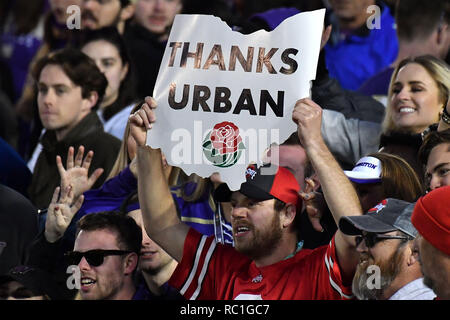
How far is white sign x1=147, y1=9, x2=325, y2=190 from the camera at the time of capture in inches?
194

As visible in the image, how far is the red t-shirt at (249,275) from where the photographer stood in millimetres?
4855

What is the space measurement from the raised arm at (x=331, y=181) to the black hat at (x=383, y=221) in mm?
113

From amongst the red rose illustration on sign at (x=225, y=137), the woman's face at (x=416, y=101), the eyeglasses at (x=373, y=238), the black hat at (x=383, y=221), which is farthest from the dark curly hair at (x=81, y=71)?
the eyeglasses at (x=373, y=238)

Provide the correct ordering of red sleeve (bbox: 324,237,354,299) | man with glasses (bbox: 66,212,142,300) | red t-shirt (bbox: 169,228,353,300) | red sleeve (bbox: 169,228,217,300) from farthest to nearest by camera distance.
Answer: man with glasses (bbox: 66,212,142,300) < red sleeve (bbox: 169,228,217,300) < red t-shirt (bbox: 169,228,353,300) < red sleeve (bbox: 324,237,354,299)

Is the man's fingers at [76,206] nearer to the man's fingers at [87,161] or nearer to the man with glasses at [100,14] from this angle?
the man's fingers at [87,161]

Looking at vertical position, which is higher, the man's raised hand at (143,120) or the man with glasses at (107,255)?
the man's raised hand at (143,120)

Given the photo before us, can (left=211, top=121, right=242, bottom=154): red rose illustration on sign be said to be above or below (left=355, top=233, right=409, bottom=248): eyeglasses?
above

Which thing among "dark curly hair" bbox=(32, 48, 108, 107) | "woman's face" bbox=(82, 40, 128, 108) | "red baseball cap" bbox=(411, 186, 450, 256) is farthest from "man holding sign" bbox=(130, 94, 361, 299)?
"woman's face" bbox=(82, 40, 128, 108)

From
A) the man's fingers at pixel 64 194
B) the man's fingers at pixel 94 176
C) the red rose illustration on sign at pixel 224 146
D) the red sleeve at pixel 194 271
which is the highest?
the red rose illustration on sign at pixel 224 146

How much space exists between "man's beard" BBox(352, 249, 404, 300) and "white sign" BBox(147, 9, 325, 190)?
0.74m

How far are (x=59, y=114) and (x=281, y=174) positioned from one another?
225cm

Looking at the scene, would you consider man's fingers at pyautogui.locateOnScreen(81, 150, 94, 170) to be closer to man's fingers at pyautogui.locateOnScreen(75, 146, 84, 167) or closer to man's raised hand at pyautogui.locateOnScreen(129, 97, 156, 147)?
man's fingers at pyautogui.locateOnScreen(75, 146, 84, 167)
